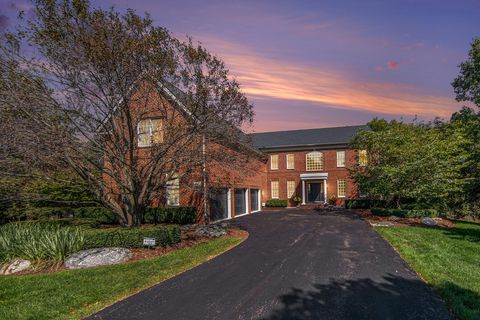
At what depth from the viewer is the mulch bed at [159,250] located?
35.8 ft

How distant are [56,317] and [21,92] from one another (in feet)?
26.8

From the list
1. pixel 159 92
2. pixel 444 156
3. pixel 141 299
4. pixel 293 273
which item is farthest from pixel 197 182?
pixel 444 156

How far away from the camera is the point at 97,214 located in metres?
22.8

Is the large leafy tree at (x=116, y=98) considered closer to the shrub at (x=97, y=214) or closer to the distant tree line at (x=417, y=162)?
the shrub at (x=97, y=214)

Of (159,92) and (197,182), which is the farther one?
(197,182)

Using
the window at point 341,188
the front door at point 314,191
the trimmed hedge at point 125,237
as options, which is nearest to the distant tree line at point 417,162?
the window at point 341,188

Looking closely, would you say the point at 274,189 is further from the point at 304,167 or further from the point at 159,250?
the point at 159,250

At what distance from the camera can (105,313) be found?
6.87 meters

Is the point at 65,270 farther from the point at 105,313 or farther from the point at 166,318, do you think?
the point at 166,318

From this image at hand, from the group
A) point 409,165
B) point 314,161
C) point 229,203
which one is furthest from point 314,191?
point 409,165

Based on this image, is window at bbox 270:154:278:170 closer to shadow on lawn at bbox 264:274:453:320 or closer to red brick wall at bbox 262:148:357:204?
red brick wall at bbox 262:148:357:204

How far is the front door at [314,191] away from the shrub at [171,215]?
20769mm

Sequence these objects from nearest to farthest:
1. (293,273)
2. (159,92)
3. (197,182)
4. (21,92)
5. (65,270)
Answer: (293,273)
(65,270)
(21,92)
(159,92)
(197,182)

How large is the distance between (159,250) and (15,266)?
14.3 ft
